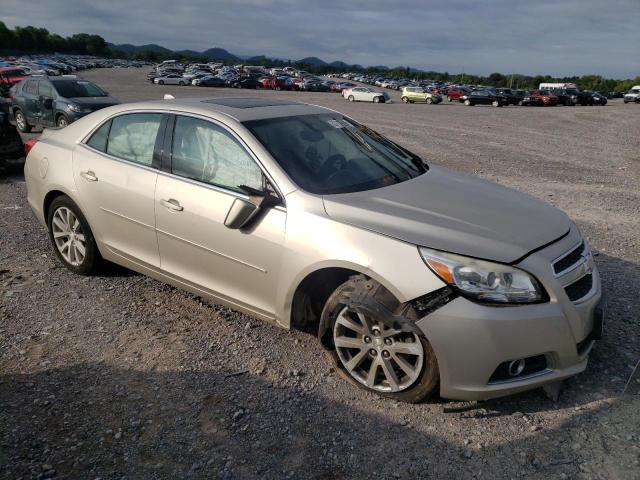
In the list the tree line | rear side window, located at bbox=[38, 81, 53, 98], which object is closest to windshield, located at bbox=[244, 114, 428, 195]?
rear side window, located at bbox=[38, 81, 53, 98]

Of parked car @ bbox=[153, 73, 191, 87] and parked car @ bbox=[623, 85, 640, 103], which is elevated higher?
parked car @ bbox=[623, 85, 640, 103]

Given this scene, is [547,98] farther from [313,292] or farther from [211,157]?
[313,292]

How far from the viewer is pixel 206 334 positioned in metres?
3.94

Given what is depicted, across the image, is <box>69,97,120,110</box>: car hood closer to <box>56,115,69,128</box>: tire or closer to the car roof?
<box>56,115,69,128</box>: tire

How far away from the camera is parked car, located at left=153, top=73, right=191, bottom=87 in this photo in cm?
5584

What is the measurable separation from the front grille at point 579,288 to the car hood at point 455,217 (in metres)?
0.29

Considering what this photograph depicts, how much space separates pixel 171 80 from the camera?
185 ft

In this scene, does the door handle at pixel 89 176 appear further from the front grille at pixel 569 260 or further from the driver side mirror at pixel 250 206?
the front grille at pixel 569 260

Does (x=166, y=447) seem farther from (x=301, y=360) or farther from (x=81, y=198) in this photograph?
(x=81, y=198)

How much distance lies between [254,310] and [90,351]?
1202 millimetres

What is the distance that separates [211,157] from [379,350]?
181 centimetres

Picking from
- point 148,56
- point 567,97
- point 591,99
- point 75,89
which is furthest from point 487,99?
point 148,56

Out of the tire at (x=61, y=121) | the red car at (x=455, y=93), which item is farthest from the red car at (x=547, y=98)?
the tire at (x=61, y=121)

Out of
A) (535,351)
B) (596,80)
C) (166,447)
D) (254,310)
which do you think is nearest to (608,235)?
(535,351)
